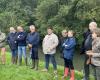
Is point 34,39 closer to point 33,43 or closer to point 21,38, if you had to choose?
point 33,43

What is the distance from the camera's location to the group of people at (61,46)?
1027 centimetres

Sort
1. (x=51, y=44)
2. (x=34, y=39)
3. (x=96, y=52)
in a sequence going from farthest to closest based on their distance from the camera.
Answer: (x=34, y=39) → (x=51, y=44) → (x=96, y=52)

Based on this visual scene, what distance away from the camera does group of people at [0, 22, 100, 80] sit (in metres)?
10.3

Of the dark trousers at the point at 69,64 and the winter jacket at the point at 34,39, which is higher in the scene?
the winter jacket at the point at 34,39

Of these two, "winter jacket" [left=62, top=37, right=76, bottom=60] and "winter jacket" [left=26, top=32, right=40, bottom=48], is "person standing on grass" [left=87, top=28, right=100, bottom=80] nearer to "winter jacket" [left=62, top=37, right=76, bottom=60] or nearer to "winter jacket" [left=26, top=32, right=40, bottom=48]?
"winter jacket" [left=62, top=37, right=76, bottom=60]

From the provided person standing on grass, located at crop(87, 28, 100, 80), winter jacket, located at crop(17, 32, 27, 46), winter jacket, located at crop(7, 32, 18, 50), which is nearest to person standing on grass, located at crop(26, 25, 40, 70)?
winter jacket, located at crop(17, 32, 27, 46)

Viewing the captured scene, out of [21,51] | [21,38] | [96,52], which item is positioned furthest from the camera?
[21,51]

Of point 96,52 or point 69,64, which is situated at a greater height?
point 96,52

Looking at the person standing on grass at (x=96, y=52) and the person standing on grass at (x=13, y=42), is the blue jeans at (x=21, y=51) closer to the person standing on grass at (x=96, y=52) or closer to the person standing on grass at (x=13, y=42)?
the person standing on grass at (x=13, y=42)

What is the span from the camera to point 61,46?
12688 millimetres

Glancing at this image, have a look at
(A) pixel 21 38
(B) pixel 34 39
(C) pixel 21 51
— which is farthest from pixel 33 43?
(C) pixel 21 51

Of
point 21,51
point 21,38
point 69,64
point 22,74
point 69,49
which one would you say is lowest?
point 22,74

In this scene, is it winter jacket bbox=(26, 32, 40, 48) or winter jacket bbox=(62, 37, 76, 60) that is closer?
winter jacket bbox=(62, 37, 76, 60)

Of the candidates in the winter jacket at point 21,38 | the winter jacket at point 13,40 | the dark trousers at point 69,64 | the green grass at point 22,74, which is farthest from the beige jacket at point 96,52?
the winter jacket at point 13,40
